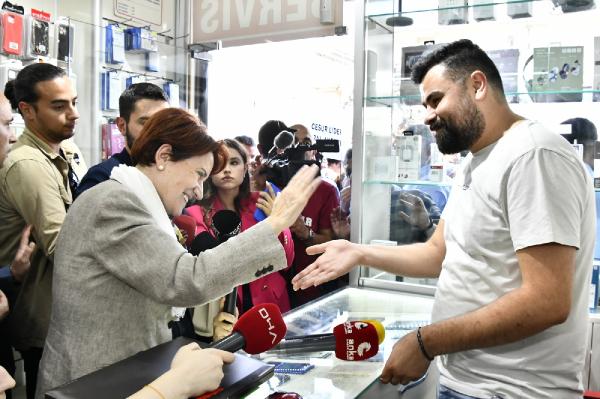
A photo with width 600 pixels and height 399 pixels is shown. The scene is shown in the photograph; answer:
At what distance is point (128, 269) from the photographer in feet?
4.84

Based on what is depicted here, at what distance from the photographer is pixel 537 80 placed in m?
2.78

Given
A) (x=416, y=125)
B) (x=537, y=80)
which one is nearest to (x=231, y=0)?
(x=416, y=125)

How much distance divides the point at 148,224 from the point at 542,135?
1.11m

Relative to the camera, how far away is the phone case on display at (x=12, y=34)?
9.39 feet

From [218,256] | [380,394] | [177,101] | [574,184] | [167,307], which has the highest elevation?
[177,101]

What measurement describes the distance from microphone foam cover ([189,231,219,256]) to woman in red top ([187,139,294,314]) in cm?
3

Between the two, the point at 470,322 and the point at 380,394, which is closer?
the point at 470,322

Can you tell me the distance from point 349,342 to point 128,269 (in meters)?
0.76

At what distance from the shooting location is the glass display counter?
174cm

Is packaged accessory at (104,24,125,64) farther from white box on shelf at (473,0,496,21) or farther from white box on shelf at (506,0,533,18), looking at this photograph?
white box on shelf at (506,0,533,18)

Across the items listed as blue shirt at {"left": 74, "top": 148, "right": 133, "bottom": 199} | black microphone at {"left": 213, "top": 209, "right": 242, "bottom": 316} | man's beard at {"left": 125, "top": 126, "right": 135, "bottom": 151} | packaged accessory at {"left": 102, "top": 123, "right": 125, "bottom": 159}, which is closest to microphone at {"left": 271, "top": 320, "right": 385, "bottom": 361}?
blue shirt at {"left": 74, "top": 148, "right": 133, "bottom": 199}

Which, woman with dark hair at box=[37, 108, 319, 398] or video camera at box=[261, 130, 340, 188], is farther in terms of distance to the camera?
video camera at box=[261, 130, 340, 188]

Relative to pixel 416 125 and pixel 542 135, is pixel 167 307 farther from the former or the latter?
pixel 416 125

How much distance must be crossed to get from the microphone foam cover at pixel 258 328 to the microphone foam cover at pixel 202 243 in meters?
1.47
